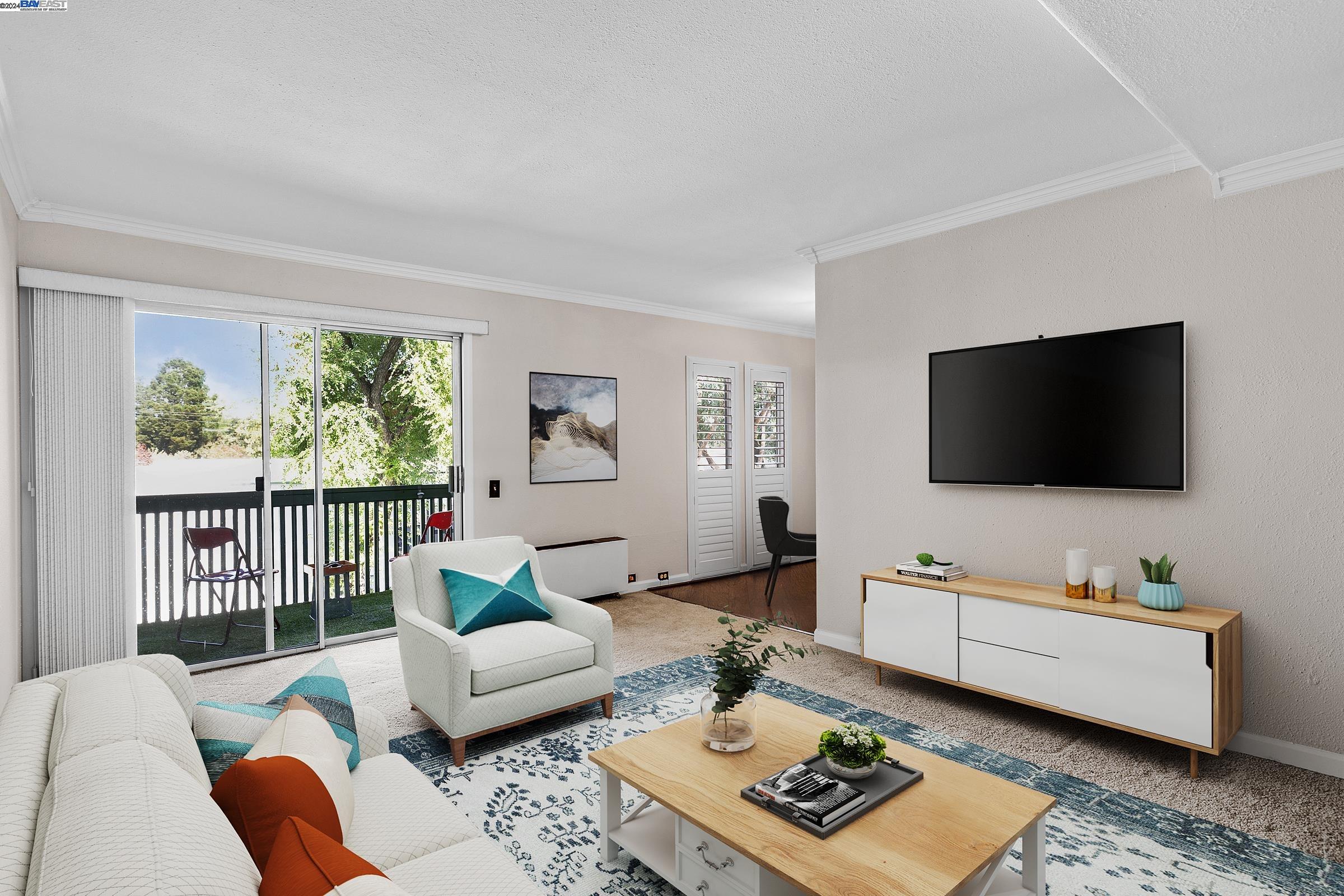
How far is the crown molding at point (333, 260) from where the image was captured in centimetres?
353

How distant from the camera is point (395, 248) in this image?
427cm

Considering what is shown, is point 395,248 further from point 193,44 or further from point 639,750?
point 639,750

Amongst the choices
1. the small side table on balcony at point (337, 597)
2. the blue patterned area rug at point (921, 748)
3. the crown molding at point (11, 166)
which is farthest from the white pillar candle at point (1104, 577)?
the crown molding at point (11, 166)

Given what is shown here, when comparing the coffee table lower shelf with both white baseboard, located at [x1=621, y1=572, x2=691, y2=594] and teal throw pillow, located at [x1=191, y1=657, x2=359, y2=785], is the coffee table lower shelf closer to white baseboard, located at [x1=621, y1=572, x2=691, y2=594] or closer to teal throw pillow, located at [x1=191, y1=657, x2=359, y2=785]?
teal throw pillow, located at [x1=191, y1=657, x2=359, y2=785]

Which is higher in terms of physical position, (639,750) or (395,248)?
(395,248)

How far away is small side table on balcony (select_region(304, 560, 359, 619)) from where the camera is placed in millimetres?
4426

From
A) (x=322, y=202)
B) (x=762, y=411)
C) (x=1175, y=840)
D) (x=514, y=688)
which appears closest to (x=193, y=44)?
(x=322, y=202)

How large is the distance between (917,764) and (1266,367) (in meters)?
2.23

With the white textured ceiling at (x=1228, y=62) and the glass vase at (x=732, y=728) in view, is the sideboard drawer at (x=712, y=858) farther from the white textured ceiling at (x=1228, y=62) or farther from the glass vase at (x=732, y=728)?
the white textured ceiling at (x=1228, y=62)

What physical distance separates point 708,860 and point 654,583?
4303 millimetres

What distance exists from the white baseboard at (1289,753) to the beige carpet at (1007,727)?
4cm

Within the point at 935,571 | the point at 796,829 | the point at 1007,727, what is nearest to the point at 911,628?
the point at 935,571

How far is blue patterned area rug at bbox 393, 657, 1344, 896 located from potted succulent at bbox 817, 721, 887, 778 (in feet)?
2.05

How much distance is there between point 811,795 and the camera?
1.78 metres
